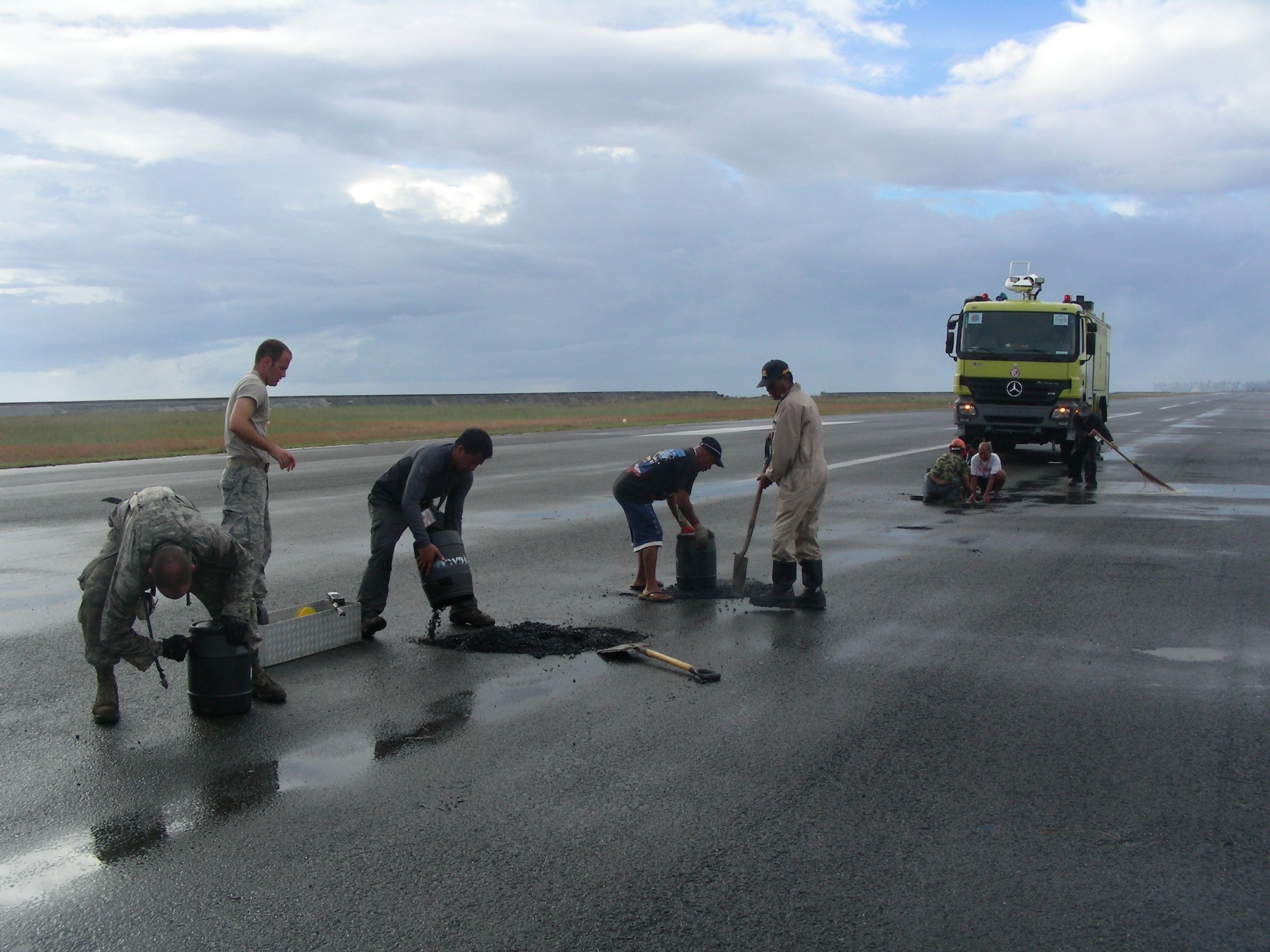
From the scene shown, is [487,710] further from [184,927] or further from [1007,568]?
[1007,568]

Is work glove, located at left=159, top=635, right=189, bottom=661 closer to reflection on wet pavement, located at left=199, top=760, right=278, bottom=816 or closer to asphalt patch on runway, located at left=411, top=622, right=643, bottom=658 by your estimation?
Answer: reflection on wet pavement, located at left=199, top=760, right=278, bottom=816

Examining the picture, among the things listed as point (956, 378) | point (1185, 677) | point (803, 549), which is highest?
point (956, 378)

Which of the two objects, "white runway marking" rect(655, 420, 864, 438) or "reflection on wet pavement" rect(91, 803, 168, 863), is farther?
"white runway marking" rect(655, 420, 864, 438)

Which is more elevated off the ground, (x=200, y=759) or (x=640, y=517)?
(x=640, y=517)

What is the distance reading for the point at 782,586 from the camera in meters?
8.13

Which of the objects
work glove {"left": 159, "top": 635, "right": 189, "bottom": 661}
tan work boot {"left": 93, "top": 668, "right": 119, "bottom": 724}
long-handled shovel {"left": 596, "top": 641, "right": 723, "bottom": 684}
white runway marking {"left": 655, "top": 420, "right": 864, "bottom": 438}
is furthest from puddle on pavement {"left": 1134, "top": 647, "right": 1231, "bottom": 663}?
white runway marking {"left": 655, "top": 420, "right": 864, "bottom": 438}

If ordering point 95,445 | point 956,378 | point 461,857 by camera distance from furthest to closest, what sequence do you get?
1. point 95,445
2. point 956,378
3. point 461,857

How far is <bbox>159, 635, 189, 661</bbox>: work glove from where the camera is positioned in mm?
5180

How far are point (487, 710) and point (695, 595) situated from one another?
10.7ft

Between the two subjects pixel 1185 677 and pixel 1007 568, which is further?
pixel 1007 568

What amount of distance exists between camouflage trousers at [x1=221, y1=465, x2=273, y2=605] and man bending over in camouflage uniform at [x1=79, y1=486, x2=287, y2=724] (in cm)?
101

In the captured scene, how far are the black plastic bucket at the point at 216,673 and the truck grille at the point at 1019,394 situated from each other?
60.4 feet

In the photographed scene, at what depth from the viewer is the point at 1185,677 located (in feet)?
20.4

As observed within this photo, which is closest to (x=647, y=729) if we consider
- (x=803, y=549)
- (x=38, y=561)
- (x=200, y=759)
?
(x=200, y=759)
